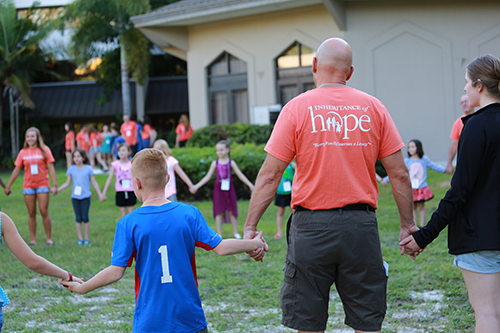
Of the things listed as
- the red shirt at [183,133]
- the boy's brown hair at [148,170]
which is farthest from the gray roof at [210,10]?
the boy's brown hair at [148,170]

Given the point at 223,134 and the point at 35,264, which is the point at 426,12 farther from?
the point at 35,264

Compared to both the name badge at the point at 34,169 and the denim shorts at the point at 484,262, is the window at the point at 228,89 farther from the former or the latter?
the denim shorts at the point at 484,262

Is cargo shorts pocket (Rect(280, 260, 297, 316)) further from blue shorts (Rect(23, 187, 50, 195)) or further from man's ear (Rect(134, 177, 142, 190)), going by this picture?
blue shorts (Rect(23, 187, 50, 195))

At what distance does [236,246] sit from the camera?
3.21 metres

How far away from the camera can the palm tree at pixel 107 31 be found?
24797 mm

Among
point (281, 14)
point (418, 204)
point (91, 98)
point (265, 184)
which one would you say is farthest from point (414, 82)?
point (91, 98)

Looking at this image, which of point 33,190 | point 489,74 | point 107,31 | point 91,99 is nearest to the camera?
point 489,74

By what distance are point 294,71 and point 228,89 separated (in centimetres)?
282

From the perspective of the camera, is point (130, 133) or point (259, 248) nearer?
point (259, 248)

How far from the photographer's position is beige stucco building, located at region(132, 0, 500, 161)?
16.0 meters

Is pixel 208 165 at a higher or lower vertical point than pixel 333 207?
higher

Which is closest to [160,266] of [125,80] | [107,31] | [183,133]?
[183,133]

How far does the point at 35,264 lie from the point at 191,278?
92cm

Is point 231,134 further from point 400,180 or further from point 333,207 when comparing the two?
point 333,207
